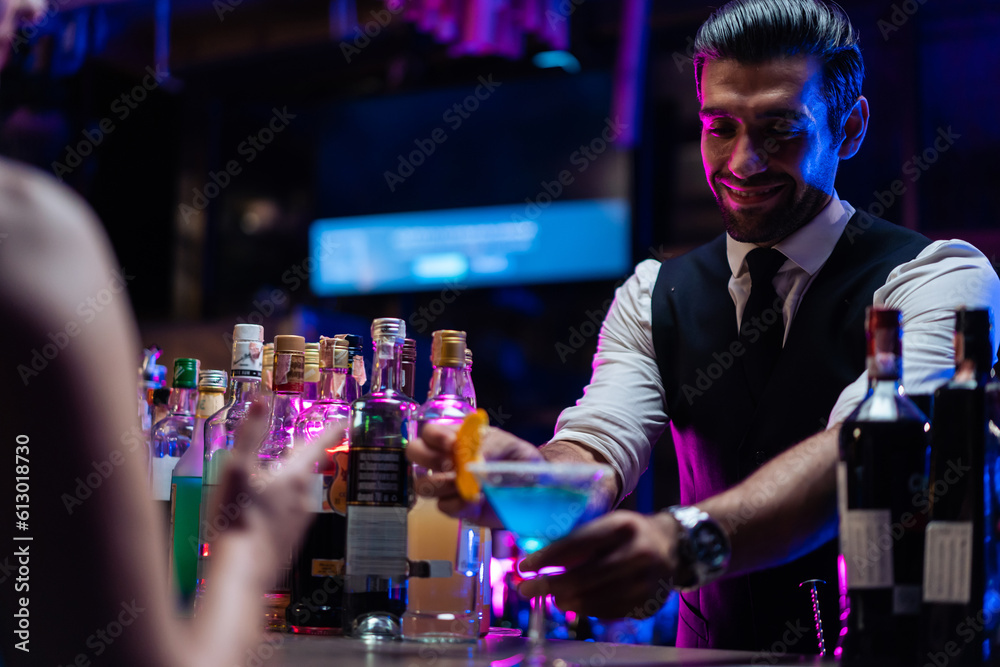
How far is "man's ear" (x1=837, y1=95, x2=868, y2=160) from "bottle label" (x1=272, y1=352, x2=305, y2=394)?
3.42ft

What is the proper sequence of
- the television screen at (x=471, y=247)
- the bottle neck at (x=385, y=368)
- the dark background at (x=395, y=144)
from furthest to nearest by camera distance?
the television screen at (x=471, y=247)
the dark background at (x=395, y=144)
the bottle neck at (x=385, y=368)

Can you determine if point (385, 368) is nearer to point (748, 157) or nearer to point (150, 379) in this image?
point (150, 379)

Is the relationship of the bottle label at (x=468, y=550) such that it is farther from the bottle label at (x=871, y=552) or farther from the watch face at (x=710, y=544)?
the bottle label at (x=871, y=552)

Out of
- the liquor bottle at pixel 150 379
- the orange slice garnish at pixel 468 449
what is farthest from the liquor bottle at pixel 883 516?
the liquor bottle at pixel 150 379

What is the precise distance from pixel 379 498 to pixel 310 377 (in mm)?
294

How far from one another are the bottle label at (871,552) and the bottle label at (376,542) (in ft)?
1.81

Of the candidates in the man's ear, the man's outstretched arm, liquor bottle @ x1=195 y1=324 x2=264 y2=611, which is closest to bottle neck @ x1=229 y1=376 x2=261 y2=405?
liquor bottle @ x1=195 y1=324 x2=264 y2=611

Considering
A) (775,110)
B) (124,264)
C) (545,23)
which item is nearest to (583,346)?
(545,23)

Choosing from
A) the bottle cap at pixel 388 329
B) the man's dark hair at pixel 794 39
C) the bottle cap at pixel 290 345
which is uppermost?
the man's dark hair at pixel 794 39

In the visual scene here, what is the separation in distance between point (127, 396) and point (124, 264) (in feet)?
18.2

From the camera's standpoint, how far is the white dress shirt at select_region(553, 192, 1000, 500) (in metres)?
1.40

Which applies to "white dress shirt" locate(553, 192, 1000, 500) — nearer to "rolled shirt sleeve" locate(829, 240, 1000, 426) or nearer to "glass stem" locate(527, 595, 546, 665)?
"rolled shirt sleeve" locate(829, 240, 1000, 426)

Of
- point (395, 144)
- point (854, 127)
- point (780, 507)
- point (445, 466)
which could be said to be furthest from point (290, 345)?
point (395, 144)

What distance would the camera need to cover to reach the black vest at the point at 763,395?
1661 mm
